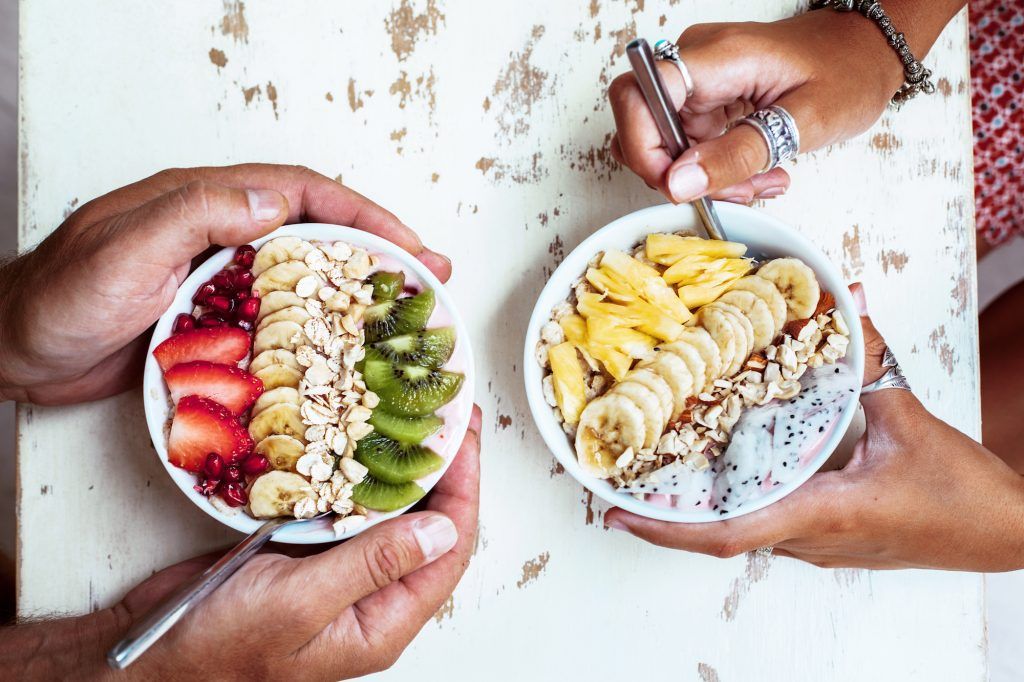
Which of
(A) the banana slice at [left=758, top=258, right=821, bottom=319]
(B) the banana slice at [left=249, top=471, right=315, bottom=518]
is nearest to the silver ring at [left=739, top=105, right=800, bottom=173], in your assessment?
(A) the banana slice at [left=758, top=258, right=821, bottom=319]

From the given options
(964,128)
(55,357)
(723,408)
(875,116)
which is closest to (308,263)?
(55,357)

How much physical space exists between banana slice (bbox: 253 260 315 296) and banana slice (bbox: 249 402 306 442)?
138mm

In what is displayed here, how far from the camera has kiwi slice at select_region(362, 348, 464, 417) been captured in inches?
33.6

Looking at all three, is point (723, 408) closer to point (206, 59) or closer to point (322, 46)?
point (322, 46)

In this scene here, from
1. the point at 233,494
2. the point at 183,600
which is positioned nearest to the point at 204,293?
the point at 233,494

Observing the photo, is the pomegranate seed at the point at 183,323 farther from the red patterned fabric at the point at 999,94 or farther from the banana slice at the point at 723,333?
the red patterned fabric at the point at 999,94

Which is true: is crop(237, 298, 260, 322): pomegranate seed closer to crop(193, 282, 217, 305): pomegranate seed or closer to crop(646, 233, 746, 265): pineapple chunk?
crop(193, 282, 217, 305): pomegranate seed

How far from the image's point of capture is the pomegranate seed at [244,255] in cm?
86

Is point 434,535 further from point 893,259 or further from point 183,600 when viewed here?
point 893,259

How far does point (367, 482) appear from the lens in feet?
2.79

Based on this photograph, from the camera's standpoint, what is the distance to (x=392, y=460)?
85cm

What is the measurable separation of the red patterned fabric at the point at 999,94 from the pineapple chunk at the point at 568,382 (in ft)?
2.99

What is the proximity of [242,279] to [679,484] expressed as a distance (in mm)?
564

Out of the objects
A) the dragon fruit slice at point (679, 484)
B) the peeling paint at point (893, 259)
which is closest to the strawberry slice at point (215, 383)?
the dragon fruit slice at point (679, 484)
